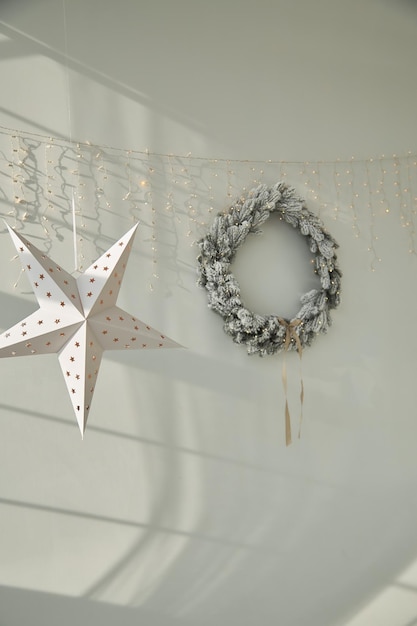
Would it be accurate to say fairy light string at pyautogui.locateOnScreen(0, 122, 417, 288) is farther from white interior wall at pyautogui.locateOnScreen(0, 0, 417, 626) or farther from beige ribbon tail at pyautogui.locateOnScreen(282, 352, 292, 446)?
beige ribbon tail at pyautogui.locateOnScreen(282, 352, 292, 446)

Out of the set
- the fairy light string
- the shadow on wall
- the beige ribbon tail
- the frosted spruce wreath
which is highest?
the fairy light string

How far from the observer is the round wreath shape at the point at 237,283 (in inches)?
141

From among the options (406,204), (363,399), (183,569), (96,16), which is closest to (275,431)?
(363,399)

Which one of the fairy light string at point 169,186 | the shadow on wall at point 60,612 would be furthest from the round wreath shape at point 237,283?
the shadow on wall at point 60,612

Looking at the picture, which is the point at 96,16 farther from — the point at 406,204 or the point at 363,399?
the point at 363,399

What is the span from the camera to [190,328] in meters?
3.62

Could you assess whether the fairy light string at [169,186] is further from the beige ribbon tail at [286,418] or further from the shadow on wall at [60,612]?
the shadow on wall at [60,612]

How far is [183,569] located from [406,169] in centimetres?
244

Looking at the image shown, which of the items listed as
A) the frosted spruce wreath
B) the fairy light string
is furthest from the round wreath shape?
the fairy light string

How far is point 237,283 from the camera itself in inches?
142

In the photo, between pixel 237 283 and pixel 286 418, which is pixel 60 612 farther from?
pixel 237 283

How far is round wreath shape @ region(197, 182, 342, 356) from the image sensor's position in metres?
3.58

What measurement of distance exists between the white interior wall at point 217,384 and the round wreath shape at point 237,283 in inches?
3.7

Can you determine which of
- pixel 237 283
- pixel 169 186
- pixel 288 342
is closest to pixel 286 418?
pixel 288 342
